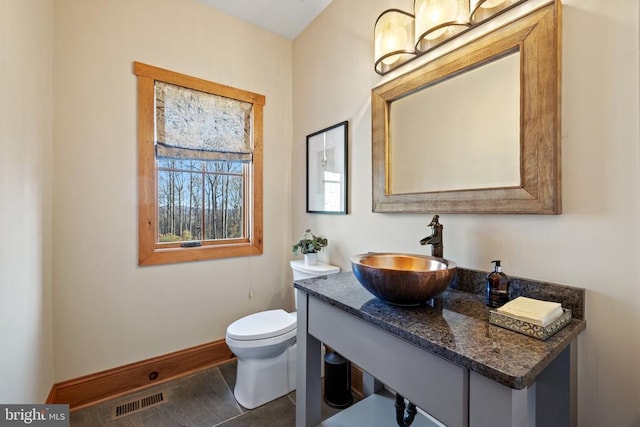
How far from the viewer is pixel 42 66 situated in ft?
4.63

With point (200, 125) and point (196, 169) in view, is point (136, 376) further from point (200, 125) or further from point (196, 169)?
point (200, 125)

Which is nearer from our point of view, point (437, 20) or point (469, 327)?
point (469, 327)

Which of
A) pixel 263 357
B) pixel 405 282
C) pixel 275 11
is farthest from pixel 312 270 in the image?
pixel 275 11

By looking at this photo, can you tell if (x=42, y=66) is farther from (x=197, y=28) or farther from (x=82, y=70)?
(x=197, y=28)

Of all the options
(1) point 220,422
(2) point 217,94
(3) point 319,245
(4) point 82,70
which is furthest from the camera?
(2) point 217,94

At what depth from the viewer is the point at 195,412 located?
159 cm

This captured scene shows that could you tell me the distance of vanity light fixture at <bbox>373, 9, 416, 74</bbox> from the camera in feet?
4.46

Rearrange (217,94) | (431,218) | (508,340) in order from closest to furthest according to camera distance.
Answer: (508,340), (431,218), (217,94)

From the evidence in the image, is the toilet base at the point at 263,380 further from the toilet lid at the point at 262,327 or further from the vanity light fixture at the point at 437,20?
the vanity light fixture at the point at 437,20

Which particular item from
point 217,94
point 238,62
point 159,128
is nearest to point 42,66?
point 159,128

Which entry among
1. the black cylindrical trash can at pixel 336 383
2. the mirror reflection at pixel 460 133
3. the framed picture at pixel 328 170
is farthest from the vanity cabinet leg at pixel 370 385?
the mirror reflection at pixel 460 133

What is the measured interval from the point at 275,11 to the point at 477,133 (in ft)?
6.02

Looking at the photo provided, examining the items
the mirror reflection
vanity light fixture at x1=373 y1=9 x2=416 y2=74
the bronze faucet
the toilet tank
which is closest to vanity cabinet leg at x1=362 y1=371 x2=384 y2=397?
the toilet tank

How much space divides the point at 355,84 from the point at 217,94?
108 centimetres
